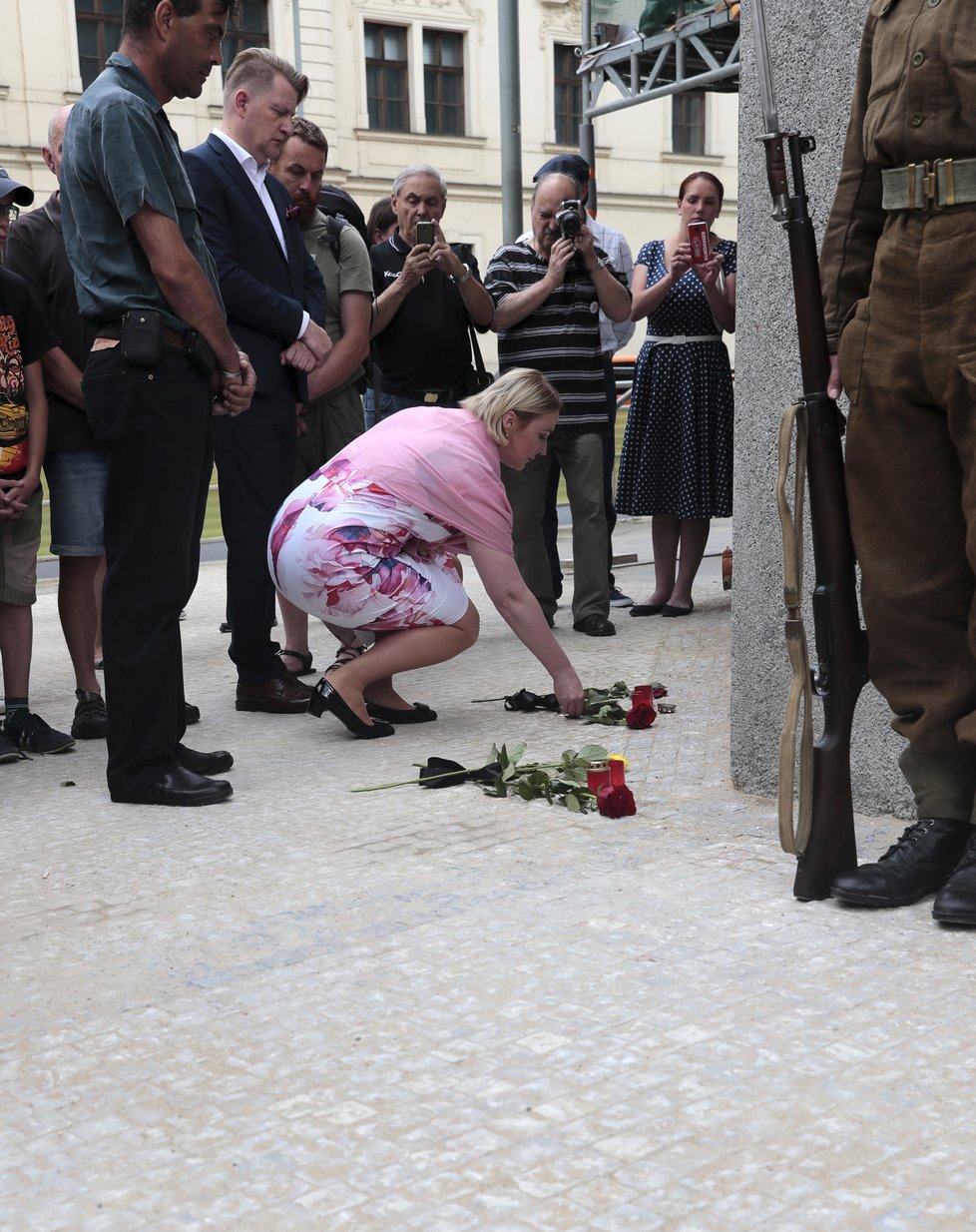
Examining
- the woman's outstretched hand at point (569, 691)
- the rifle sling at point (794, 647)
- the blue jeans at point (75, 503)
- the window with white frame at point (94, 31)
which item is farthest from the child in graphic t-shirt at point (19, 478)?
the window with white frame at point (94, 31)

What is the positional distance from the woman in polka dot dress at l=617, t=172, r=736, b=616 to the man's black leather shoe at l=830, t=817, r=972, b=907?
414cm

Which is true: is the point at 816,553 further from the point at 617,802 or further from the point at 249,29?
the point at 249,29

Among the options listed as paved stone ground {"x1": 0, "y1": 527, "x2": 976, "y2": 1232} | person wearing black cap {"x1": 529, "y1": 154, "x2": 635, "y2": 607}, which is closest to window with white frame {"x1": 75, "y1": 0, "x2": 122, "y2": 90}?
person wearing black cap {"x1": 529, "y1": 154, "x2": 635, "y2": 607}

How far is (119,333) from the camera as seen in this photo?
3.88 meters

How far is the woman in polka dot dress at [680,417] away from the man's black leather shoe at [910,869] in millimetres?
4140

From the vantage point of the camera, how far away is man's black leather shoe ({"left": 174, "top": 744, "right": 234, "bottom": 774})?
4270mm

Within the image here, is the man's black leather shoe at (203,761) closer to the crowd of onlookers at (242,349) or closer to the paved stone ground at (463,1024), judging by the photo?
the crowd of onlookers at (242,349)

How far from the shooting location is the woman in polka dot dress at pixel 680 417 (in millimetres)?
7207

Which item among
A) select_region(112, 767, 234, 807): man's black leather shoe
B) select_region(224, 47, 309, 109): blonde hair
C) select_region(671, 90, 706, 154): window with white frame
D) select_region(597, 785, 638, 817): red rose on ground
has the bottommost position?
select_region(112, 767, 234, 807): man's black leather shoe

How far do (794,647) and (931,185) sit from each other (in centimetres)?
85

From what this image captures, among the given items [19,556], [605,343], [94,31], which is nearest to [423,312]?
[605,343]

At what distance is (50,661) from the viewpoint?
257 inches

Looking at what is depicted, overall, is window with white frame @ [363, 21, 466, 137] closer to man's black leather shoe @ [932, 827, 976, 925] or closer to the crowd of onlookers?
the crowd of onlookers

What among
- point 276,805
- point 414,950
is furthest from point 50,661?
point 414,950
